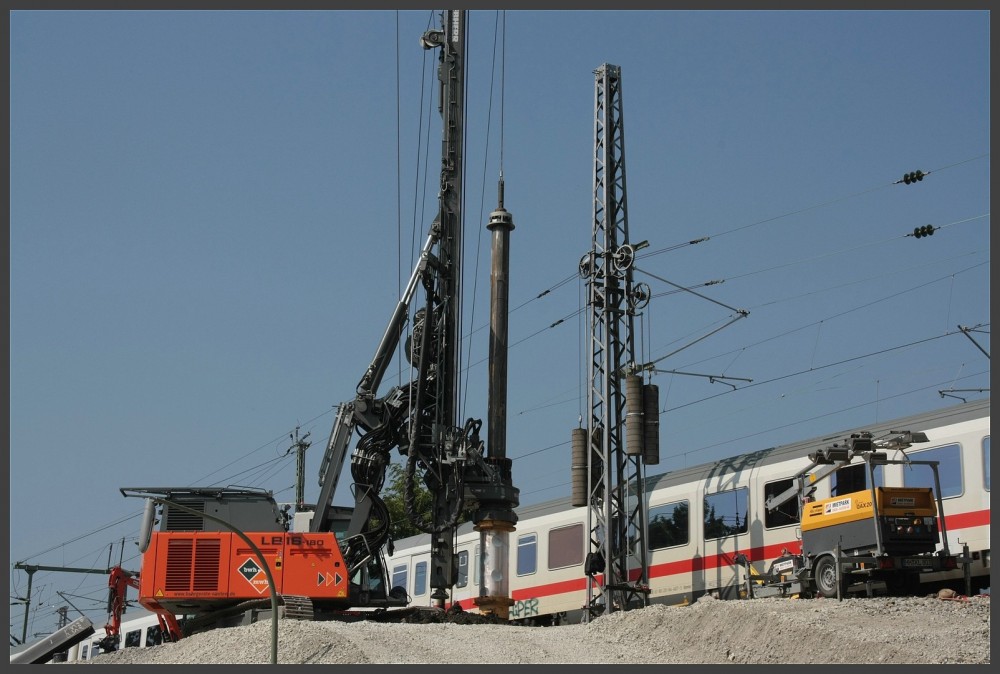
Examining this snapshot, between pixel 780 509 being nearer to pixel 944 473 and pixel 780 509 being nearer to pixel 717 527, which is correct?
pixel 717 527

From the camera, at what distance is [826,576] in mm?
22219

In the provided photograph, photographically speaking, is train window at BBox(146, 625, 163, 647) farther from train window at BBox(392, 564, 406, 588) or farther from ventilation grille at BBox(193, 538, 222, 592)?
ventilation grille at BBox(193, 538, 222, 592)

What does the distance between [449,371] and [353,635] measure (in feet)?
27.3

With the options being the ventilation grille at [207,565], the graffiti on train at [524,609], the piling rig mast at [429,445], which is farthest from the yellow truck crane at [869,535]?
the ventilation grille at [207,565]

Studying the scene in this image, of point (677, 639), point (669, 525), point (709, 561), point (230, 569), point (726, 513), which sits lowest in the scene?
point (677, 639)

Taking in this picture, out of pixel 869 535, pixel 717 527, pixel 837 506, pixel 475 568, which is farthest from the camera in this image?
pixel 475 568

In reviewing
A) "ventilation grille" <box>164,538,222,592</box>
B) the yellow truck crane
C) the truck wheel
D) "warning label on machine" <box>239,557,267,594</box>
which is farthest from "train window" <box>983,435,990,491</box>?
"ventilation grille" <box>164,538,222,592</box>

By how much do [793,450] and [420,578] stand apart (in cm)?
1291

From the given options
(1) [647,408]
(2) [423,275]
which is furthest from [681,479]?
(2) [423,275]

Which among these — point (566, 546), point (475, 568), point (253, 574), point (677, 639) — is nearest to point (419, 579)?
point (475, 568)

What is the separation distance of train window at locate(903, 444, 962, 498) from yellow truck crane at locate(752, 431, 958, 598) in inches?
10.0

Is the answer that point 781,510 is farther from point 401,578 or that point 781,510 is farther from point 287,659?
point 401,578

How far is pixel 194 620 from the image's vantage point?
2450 cm

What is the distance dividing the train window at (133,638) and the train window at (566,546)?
54.0 feet
